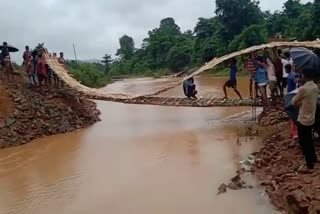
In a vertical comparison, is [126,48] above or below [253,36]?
above

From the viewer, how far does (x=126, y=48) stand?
66125 mm

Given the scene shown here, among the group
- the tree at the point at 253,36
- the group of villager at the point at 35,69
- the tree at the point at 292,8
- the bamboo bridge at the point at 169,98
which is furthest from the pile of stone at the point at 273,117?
the tree at the point at 292,8

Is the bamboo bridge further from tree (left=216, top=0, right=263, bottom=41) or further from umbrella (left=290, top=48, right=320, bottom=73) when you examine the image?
tree (left=216, top=0, right=263, bottom=41)

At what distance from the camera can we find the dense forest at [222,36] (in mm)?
31328

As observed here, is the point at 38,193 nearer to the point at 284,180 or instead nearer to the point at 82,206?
the point at 82,206

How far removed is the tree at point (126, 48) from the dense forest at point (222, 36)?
19.3ft

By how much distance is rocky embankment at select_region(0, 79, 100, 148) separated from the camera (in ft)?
37.9

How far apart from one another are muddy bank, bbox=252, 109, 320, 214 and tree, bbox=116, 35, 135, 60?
58.0 meters

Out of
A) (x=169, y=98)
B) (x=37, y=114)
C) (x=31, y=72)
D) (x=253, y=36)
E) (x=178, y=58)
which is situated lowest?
(x=37, y=114)

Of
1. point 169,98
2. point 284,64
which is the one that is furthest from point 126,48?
point 284,64

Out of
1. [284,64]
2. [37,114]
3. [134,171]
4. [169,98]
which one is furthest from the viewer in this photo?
[37,114]

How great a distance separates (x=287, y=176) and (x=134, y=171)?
2.94m

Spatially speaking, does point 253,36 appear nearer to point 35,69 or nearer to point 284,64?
point 35,69

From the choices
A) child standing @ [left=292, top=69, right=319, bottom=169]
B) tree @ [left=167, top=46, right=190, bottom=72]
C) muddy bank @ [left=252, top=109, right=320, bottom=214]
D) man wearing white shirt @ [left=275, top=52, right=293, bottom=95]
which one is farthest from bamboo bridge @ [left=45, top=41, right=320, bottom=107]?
tree @ [left=167, top=46, right=190, bottom=72]
